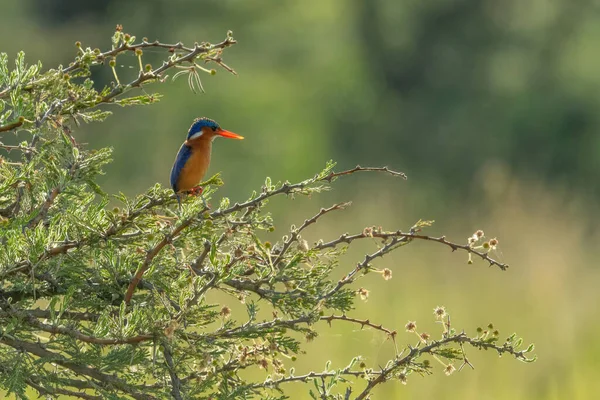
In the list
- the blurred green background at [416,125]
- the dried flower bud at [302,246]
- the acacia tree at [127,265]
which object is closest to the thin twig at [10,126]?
the acacia tree at [127,265]

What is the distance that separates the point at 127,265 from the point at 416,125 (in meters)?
13.2

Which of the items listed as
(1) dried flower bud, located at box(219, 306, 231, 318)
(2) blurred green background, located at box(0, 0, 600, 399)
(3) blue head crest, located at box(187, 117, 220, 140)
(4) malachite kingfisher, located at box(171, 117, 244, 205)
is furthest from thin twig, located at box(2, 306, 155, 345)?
(2) blurred green background, located at box(0, 0, 600, 399)

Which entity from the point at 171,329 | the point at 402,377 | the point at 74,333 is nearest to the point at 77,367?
the point at 74,333

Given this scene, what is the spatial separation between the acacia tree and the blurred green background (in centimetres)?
264

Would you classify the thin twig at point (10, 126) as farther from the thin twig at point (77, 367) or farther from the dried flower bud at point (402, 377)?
the dried flower bud at point (402, 377)

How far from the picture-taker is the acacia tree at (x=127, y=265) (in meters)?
2.03

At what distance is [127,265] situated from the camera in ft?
7.04

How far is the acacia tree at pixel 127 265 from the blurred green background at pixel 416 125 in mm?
2637

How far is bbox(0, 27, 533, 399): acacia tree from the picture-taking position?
6.67 ft

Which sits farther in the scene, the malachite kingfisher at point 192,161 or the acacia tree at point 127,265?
the malachite kingfisher at point 192,161

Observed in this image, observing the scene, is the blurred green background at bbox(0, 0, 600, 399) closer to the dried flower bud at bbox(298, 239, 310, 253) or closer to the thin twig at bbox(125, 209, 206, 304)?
the dried flower bud at bbox(298, 239, 310, 253)

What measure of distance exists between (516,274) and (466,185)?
670 centimetres

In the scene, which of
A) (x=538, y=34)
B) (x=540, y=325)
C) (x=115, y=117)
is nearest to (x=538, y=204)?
(x=540, y=325)

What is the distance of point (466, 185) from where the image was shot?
41.5 ft
